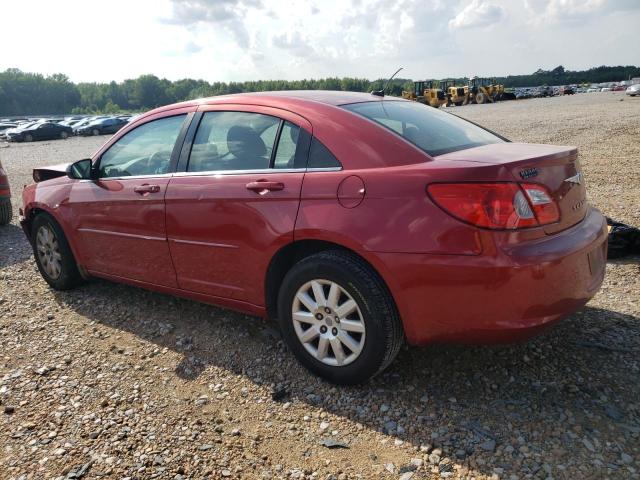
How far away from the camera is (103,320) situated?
14.0 ft

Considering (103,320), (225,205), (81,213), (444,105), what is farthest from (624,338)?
(444,105)

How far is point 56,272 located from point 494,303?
4.04 meters

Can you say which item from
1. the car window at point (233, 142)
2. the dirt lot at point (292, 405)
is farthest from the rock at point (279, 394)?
the car window at point (233, 142)

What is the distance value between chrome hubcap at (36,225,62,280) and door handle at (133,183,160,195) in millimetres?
1387

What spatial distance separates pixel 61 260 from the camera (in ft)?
15.6

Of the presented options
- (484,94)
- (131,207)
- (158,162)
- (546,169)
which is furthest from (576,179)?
(484,94)

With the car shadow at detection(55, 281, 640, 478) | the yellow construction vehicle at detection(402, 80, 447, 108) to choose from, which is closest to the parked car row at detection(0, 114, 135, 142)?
the yellow construction vehicle at detection(402, 80, 447, 108)

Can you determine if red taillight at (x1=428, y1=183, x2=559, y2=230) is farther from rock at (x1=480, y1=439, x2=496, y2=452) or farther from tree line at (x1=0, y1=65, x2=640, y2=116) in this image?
tree line at (x1=0, y1=65, x2=640, y2=116)

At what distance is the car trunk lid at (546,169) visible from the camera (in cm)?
253

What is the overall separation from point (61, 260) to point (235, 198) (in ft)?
7.88

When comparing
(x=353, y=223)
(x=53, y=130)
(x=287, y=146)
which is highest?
(x=287, y=146)

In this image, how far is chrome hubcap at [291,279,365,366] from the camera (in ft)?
9.50

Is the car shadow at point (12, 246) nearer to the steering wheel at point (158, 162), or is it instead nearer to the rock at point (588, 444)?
the steering wheel at point (158, 162)

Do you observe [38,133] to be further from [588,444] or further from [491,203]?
[588,444]
